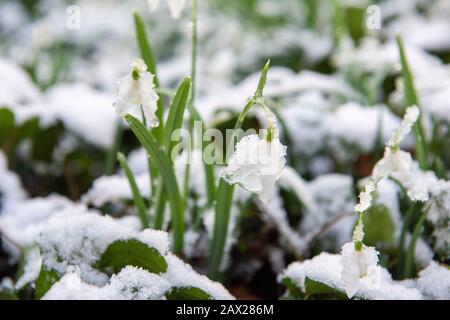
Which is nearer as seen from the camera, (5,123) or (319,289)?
(319,289)

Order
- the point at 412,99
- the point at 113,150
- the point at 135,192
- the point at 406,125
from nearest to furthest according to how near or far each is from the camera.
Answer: the point at 406,125 < the point at 135,192 < the point at 412,99 < the point at 113,150

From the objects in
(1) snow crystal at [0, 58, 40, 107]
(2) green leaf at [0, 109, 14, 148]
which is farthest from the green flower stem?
(1) snow crystal at [0, 58, 40, 107]

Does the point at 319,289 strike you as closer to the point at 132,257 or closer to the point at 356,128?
the point at 132,257

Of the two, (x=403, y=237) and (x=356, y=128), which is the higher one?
(x=356, y=128)

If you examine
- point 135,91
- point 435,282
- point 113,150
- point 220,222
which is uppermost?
point 113,150

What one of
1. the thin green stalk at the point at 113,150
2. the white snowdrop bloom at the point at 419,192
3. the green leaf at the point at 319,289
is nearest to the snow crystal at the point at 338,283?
the green leaf at the point at 319,289

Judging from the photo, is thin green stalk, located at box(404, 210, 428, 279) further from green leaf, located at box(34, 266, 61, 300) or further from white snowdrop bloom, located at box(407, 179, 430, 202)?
green leaf, located at box(34, 266, 61, 300)

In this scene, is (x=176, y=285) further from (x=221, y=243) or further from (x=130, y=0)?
(x=130, y=0)

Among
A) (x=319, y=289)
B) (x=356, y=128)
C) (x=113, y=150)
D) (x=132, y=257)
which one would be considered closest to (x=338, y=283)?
(x=319, y=289)
